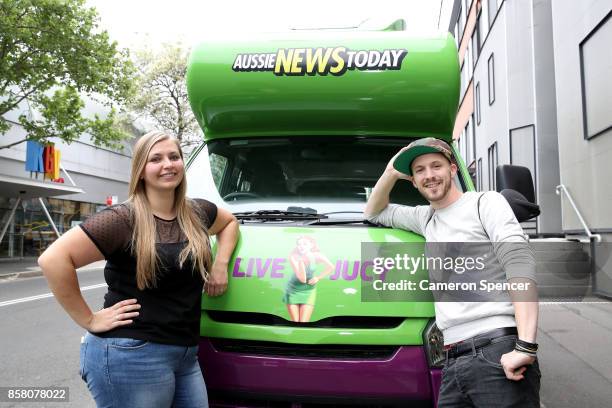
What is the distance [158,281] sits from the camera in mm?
2225

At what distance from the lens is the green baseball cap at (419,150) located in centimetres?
243

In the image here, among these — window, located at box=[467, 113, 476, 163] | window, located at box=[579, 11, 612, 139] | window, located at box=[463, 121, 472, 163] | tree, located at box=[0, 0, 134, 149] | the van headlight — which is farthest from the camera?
window, located at box=[463, 121, 472, 163]

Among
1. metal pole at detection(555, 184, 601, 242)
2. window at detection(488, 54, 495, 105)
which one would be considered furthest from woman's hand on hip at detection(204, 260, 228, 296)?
window at detection(488, 54, 495, 105)

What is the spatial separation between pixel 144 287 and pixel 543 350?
545 cm

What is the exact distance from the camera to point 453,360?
219 centimetres

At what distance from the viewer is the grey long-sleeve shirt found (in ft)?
6.87

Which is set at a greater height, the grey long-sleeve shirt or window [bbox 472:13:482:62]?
window [bbox 472:13:482:62]

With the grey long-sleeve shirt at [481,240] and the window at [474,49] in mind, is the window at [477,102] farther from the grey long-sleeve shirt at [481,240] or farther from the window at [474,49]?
the grey long-sleeve shirt at [481,240]

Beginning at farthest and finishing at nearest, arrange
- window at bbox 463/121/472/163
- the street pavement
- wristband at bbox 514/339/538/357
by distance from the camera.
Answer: window at bbox 463/121/472/163, the street pavement, wristband at bbox 514/339/538/357

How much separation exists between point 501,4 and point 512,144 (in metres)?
4.72

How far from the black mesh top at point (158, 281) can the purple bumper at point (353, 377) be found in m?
0.44

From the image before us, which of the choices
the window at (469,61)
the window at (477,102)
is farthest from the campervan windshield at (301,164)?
the window at (469,61)

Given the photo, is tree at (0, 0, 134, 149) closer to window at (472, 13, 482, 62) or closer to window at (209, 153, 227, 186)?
window at (209, 153, 227, 186)

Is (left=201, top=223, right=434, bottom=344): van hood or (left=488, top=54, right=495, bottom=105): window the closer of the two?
(left=201, top=223, right=434, bottom=344): van hood
